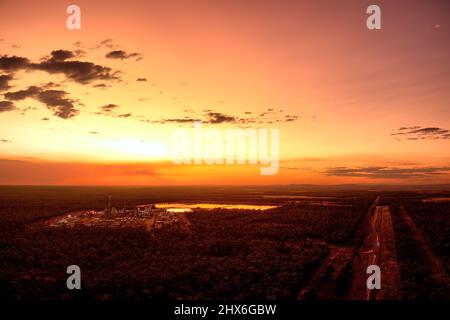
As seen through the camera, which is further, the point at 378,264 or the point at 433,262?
the point at 433,262

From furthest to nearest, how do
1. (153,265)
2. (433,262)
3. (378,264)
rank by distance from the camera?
(153,265)
(433,262)
(378,264)

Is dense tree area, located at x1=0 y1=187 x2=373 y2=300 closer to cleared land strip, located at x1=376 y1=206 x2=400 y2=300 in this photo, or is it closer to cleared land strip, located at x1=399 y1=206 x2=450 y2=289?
cleared land strip, located at x1=376 y1=206 x2=400 y2=300

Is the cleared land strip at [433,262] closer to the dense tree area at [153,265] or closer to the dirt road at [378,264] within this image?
the dirt road at [378,264]

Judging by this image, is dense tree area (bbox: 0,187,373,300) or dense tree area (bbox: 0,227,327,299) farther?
dense tree area (bbox: 0,187,373,300)

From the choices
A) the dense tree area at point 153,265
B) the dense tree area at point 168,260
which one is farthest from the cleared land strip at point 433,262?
the dense tree area at point 153,265

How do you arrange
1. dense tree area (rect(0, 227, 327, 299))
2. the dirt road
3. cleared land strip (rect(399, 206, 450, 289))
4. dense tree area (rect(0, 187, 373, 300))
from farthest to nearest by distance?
cleared land strip (rect(399, 206, 450, 289)) < dense tree area (rect(0, 187, 373, 300)) < dense tree area (rect(0, 227, 327, 299)) < the dirt road

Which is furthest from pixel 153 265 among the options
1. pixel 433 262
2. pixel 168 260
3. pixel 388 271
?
pixel 433 262

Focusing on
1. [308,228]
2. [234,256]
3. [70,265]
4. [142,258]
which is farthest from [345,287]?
[308,228]

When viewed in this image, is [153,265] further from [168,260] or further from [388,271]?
[388,271]

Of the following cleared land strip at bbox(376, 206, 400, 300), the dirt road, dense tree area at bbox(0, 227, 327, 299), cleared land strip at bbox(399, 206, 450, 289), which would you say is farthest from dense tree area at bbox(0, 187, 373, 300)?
cleared land strip at bbox(399, 206, 450, 289)
